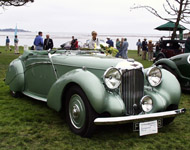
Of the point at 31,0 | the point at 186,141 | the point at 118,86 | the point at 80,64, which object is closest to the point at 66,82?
the point at 80,64

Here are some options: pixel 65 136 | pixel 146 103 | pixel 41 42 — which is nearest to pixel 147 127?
pixel 146 103

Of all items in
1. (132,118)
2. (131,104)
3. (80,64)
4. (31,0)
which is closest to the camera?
(132,118)

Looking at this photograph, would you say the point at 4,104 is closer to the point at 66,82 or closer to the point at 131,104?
the point at 66,82

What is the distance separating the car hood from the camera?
11.3ft

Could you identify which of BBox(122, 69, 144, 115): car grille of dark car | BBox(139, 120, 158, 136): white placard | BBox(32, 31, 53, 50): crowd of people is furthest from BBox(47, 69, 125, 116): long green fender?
BBox(32, 31, 53, 50): crowd of people

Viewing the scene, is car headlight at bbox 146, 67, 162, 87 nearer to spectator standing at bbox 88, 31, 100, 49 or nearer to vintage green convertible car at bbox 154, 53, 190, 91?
spectator standing at bbox 88, 31, 100, 49

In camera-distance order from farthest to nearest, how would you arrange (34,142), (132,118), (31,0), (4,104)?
(31,0) → (4,104) → (34,142) → (132,118)

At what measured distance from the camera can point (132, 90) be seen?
342cm

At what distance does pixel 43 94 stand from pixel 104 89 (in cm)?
180

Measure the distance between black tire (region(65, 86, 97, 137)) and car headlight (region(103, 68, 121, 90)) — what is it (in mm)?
361

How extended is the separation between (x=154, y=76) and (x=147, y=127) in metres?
0.86

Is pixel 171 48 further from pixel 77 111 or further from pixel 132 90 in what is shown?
pixel 77 111

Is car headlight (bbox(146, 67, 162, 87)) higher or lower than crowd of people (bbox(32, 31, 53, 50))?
lower

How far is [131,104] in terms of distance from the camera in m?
3.42
